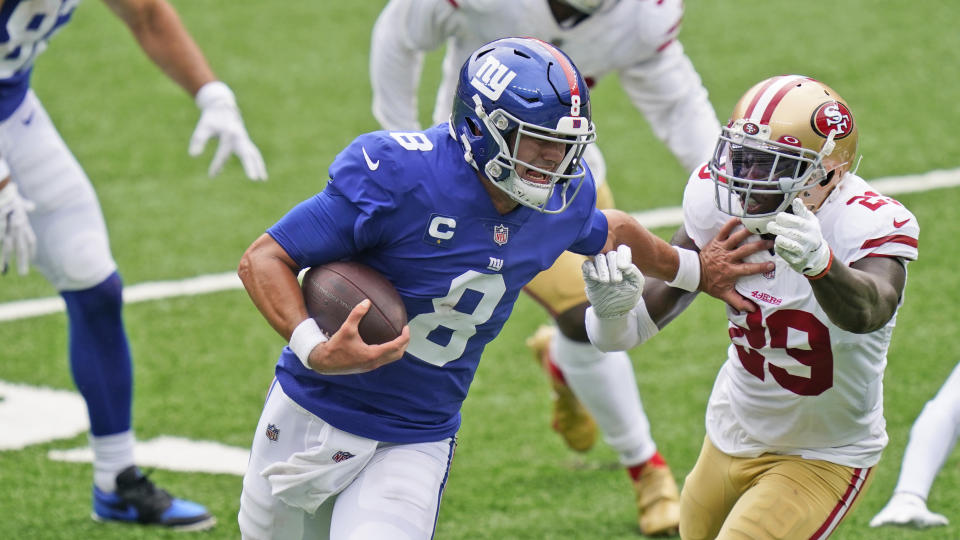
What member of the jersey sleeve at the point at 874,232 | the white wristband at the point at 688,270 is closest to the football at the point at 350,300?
the white wristband at the point at 688,270

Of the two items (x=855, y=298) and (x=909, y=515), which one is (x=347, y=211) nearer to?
(x=855, y=298)

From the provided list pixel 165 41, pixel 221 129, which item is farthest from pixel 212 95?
pixel 165 41

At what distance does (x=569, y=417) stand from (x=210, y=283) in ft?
8.21

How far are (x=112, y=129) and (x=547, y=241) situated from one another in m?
6.14

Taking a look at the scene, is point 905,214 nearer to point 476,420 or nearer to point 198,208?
point 476,420

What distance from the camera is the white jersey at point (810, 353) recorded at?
3293 millimetres

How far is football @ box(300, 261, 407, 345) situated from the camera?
3145 millimetres

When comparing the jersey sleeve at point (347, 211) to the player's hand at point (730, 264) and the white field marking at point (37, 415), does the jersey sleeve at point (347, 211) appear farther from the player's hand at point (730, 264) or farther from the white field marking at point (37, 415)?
the white field marking at point (37, 415)

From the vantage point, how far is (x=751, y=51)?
955 cm

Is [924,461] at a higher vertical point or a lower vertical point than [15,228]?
lower

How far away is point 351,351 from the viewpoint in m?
3.01

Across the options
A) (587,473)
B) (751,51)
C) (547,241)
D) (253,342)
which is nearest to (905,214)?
(547,241)

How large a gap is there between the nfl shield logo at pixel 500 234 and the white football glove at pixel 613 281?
0.72 ft

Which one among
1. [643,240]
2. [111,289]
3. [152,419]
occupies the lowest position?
[152,419]
